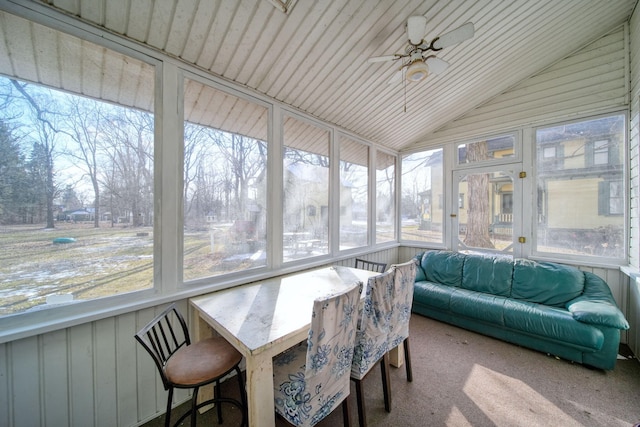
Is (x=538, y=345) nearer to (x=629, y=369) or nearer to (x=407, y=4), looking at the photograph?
(x=629, y=369)

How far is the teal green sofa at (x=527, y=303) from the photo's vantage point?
209cm

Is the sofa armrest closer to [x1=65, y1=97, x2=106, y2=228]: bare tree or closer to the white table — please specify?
the white table

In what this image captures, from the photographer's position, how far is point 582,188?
9.44ft

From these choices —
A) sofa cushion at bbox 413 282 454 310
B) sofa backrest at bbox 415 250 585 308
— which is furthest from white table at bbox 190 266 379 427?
sofa backrest at bbox 415 250 585 308

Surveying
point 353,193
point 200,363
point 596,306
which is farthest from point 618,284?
point 200,363

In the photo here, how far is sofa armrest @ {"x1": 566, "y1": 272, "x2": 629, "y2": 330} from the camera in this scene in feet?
6.64

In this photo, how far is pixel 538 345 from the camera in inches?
93.9

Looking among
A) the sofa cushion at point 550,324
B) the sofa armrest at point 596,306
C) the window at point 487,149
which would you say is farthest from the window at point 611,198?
the sofa cushion at point 550,324

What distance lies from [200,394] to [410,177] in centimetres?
436

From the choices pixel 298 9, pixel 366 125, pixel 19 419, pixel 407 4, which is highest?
pixel 407 4

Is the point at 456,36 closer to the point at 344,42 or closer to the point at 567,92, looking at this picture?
the point at 344,42

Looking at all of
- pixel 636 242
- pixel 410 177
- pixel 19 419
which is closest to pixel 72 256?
pixel 19 419

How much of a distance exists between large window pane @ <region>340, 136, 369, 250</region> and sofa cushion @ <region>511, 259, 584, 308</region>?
2.07 metres

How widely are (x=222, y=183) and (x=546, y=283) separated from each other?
12.7 ft
